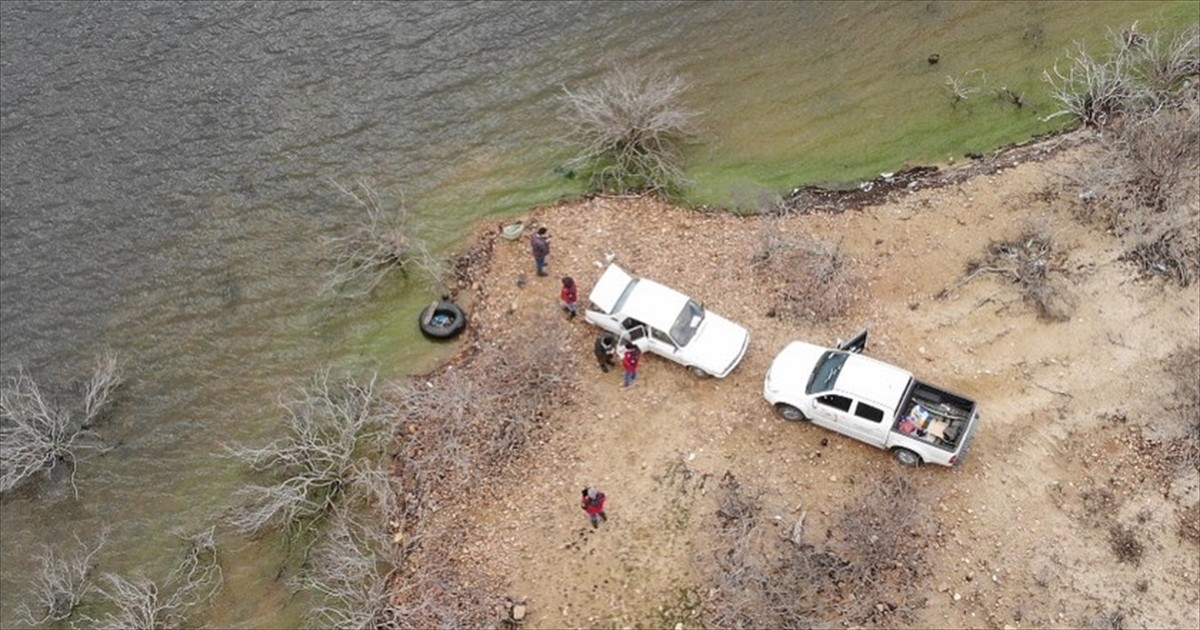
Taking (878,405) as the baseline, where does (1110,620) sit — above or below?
below

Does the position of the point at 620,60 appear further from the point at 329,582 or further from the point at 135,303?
the point at 329,582

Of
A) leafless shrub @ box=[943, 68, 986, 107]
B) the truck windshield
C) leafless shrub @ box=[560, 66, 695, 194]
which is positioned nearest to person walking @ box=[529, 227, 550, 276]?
leafless shrub @ box=[560, 66, 695, 194]

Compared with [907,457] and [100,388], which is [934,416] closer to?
[907,457]

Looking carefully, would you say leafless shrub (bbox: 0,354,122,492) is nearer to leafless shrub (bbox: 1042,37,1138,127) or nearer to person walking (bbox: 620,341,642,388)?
person walking (bbox: 620,341,642,388)

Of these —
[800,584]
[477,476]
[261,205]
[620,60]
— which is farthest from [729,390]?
[261,205]

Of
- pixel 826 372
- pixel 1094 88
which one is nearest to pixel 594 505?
pixel 826 372

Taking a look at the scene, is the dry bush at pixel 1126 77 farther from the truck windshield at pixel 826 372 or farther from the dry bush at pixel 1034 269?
the truck windshield at pixel 826 372

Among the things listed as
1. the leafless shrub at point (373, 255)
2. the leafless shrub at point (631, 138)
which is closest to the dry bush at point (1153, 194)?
the leafless shrub at point (631, 138)
